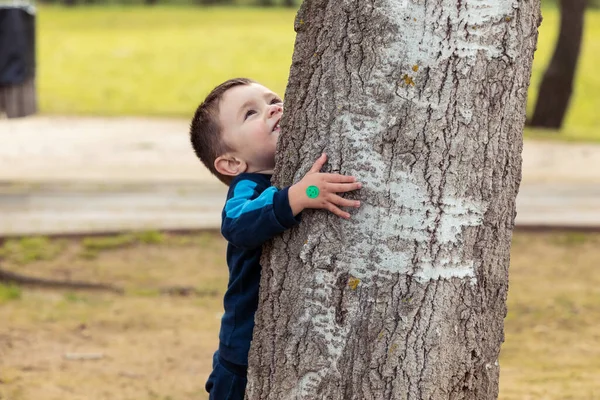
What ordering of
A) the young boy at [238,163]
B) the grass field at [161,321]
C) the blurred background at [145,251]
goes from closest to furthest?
the young boy at [238,163] < the grass field at [161,321] < the blurred background at [145,251]

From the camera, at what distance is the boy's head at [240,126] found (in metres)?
2.52

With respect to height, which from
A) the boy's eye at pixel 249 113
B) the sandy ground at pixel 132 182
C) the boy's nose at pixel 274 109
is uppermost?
the boy's nose at pixel 274 109

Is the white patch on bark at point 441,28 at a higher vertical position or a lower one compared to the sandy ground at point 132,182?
higher

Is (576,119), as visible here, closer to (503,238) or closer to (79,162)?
(79,162)

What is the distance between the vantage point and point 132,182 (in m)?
9.09

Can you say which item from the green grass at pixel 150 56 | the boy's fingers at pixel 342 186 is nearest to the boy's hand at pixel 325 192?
the boy's fingers at pixel 342 186

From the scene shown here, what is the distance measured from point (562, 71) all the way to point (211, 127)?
461 inches

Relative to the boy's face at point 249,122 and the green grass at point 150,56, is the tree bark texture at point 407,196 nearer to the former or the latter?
the boy's face at point 249,122

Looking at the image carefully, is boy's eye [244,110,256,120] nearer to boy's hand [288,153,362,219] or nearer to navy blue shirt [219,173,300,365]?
navy blue shirt [219,173,300,365]

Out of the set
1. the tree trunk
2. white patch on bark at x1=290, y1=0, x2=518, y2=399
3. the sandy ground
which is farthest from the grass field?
the tree trunk

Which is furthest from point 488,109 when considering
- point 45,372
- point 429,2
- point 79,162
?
point 79,162

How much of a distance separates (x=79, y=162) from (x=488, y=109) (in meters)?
8.61

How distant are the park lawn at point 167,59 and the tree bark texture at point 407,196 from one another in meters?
10.4

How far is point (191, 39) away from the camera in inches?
1076
